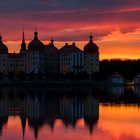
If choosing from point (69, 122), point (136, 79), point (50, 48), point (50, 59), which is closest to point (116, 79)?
point (136, 79)

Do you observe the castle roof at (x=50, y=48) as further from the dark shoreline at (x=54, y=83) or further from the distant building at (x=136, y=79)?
the dark shoreline at (x=54, y=83)

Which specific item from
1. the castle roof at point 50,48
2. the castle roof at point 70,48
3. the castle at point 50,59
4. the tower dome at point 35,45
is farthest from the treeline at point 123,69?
the tower dome at point 35,45

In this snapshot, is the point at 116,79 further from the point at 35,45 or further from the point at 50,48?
the point at 35,45

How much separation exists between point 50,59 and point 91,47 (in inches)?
256

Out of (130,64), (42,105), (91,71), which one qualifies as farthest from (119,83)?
(42,105)

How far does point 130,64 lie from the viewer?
98.6 m

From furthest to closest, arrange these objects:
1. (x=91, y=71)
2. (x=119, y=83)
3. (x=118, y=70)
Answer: (x=118, y=70) → (x=91, y=71) → (x=119, y=83)

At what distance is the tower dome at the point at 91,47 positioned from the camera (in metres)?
85.1

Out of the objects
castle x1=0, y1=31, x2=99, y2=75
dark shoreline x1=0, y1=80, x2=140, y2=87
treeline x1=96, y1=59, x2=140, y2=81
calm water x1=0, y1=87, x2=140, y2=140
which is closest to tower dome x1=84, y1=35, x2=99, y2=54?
castle x1=0, y1=31, x2=99, y2=75

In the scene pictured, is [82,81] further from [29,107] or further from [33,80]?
[29,107]

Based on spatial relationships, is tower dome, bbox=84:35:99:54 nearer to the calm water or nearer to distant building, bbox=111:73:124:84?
distant building, bbox=111:73:124:84

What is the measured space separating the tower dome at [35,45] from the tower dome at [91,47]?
6884mm

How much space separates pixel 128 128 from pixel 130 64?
76.0 metres

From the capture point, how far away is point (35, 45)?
82438 mm
